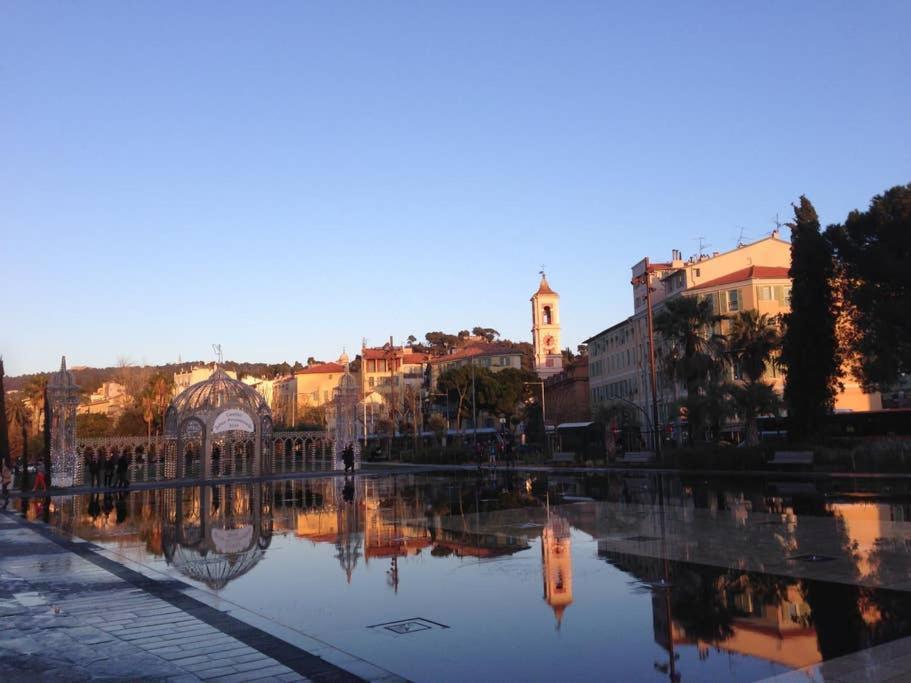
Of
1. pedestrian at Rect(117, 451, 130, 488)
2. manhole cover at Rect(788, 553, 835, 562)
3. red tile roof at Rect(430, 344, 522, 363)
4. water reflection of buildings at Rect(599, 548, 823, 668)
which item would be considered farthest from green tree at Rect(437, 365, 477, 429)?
water reflection of buildings at Rect(599, 548, 823, 668)

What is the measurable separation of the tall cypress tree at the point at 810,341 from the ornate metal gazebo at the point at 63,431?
3509 cm

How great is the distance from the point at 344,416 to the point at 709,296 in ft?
103

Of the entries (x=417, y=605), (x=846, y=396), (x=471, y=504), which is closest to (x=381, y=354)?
(x=846, y=396)

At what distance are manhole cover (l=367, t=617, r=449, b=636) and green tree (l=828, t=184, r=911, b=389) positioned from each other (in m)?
33.0

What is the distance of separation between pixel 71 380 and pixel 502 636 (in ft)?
122

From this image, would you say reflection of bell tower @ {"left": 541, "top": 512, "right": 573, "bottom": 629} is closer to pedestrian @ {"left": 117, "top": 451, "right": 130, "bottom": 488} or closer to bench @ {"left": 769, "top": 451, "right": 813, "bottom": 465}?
bench @ {"left": 769, "top": 451, "right": 813, "bottom": 465}

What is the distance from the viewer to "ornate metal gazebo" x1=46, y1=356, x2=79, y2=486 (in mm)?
38781

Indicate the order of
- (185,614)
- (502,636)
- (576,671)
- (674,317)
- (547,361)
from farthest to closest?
(547,361) → (674,317) → (185,614) → (502,636) → (576,671)

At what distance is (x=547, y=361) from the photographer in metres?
112

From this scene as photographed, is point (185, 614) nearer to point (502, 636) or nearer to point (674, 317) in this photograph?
point (502, 636)

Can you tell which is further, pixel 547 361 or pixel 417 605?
pixel 547 361

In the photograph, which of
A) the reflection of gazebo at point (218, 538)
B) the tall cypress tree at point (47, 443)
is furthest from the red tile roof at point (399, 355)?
the reflection of gazebo at point (218, 538)

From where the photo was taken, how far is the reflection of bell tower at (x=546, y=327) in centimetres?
11231

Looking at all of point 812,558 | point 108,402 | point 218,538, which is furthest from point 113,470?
point 108,402
